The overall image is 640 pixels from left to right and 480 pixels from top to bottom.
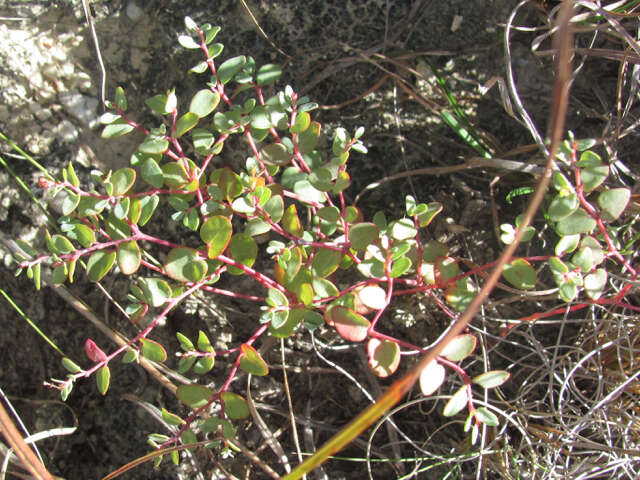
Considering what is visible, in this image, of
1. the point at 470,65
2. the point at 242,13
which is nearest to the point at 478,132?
the point at 470,65

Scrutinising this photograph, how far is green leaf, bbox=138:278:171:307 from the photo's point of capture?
3.11 feet

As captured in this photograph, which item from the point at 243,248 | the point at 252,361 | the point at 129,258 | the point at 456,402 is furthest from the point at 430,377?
the point at 129,258

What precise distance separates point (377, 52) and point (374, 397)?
0.80 metres

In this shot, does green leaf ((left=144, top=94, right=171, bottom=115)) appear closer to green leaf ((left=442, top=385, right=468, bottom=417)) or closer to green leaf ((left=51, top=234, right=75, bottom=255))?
green leaf ((left=51, top=234, right=75, bottom=255))

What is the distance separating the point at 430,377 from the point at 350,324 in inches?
6.1

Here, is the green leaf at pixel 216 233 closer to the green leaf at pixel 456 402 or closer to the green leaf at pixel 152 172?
the green leaf at pixel 152 172

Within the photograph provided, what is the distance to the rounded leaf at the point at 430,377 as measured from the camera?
34.9 inches

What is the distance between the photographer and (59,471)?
4.33 ft

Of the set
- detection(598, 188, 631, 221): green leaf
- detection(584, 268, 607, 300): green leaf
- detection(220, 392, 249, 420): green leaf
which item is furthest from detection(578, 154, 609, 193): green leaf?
detection(220, 392, 249, 420): green leaf

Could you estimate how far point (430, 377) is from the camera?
0.89 m

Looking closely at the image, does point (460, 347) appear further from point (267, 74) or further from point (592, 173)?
point (267, 74)

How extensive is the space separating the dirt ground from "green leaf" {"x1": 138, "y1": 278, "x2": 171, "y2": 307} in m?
0.32

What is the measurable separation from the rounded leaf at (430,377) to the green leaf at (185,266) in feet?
1.33

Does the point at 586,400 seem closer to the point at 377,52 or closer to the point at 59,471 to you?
the point at 377,52
